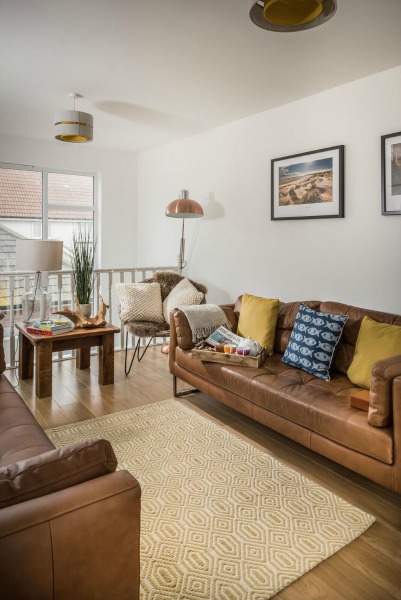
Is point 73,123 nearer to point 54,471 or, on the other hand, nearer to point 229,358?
point 229,358

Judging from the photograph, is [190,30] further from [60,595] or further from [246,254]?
[60,595]

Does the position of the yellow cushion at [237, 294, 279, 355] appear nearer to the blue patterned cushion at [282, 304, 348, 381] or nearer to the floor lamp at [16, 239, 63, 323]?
the blue patterned cushion at [282, 304, 348, 381]

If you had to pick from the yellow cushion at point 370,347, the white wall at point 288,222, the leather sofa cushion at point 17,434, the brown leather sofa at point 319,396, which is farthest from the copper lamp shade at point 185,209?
the leather sofa cushion at point 17,434

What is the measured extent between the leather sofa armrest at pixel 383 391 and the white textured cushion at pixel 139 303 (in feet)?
8.63

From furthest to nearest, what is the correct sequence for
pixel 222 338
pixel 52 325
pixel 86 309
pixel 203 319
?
1. pixel 86 309
2. pixel 52 325
3. pixel 203 319
4. pixel 222 338

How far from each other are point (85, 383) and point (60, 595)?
2.89 metres

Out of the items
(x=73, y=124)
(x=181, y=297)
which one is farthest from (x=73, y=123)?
(x=181, y=297)

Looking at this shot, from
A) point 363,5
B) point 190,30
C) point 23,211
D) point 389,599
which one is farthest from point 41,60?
point 389,599

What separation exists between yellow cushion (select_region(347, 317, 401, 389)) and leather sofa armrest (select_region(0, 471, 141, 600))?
1781 mm

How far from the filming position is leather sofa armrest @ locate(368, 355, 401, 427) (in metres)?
1.97

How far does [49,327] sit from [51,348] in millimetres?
180

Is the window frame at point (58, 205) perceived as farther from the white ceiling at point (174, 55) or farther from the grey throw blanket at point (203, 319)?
the grey throw blanket at point (203, 319)

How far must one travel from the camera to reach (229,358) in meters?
2.99

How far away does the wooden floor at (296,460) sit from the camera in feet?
5.24
